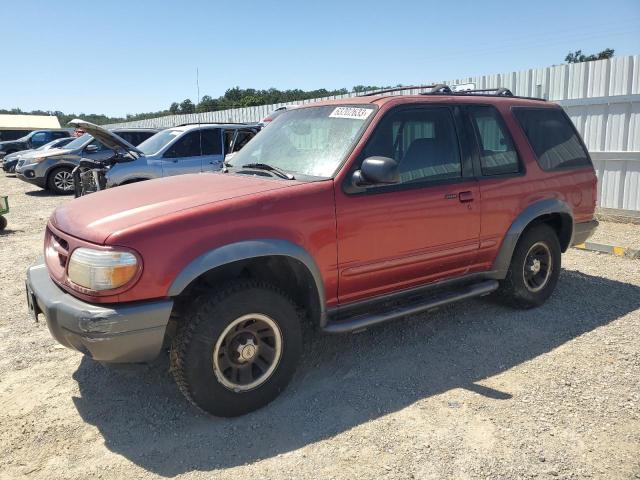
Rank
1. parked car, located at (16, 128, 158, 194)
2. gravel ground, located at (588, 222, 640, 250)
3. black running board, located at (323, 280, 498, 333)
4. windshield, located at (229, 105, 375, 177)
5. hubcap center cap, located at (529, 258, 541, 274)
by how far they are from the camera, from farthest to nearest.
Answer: parked car, located at (16, 128, 158, 194)
gravel ground, located at (588, 222, 640, 250)
hubcap center cap, located at (529, 258, 541, 274)
windshield, located at (229, 105, 375, 177)
black running board, located at (323, 280, 498, 333)

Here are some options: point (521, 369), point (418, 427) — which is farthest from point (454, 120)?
point (418, 427)

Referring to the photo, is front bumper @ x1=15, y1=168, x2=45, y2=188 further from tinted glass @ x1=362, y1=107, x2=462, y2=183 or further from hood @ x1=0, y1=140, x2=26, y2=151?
hood @ x1=0, y1=140, x2=26, y2=151

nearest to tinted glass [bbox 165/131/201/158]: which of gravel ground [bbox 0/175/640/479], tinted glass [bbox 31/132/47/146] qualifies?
gravel ground [bbox 0/175/640/479]

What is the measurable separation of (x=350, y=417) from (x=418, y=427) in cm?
41

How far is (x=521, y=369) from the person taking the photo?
3678mm

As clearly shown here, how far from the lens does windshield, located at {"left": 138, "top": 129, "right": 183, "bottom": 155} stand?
9737 millimetres

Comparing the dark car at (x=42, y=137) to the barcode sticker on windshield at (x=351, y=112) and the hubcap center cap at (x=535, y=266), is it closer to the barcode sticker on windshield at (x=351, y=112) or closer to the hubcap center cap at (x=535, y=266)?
the barcode sticker on windshield at (x=351, y=112)

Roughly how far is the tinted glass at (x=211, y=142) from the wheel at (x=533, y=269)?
6.98 metres

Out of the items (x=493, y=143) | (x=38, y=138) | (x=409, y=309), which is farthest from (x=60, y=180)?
(x=409, y=309)

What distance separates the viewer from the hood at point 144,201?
283 cm

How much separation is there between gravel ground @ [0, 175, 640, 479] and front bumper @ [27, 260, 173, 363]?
1.94 ft

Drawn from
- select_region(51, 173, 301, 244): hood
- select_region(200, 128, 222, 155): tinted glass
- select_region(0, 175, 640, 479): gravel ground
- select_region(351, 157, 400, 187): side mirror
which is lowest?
select_region(0, 175, 640, 479): gravel ground

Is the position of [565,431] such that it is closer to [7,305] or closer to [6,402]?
[6,402]

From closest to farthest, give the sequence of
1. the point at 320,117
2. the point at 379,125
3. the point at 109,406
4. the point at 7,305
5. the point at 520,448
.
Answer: the point at 520,448 → the point at 109,406 → the point at 379,125 → the point at 320,117 → the point at 7,305
